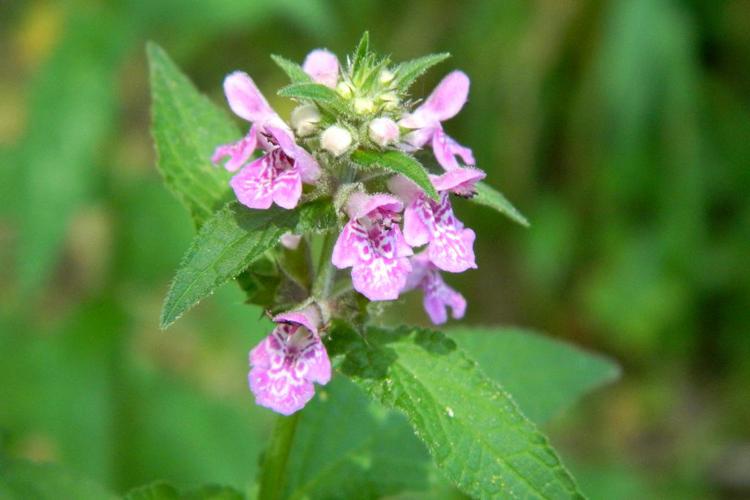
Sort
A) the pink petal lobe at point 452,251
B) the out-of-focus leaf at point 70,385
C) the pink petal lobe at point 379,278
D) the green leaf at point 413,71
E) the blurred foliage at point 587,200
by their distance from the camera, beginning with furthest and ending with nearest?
1. the blurred foliage at point 587,200
2. the out-of-focus leaf at point 70,385
3. the green leaf at point 413,71
4. the pink petal lobe at point 452,251
5. the pink petal lobe at point 379,278

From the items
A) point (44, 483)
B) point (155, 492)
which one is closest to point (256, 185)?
point (155, 492)

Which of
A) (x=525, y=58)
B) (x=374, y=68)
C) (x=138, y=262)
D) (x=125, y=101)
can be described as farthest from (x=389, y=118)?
(x=125, y=101)

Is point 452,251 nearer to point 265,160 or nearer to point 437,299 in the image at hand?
point 437,299

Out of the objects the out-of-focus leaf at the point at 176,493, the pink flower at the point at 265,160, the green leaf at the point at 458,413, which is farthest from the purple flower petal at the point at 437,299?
the out-of-focus leaf at the point at 176,493

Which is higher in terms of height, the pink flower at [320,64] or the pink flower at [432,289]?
the pink flower at [320,64]

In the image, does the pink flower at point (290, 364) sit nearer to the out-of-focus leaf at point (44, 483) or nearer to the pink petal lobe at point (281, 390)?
the pink petal lobe at point (281, 390)

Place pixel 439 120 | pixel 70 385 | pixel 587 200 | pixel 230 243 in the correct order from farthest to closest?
1. pixel 587 200
2. pixel 70 385
3. pixel 439 120
4. pixel 230 243
